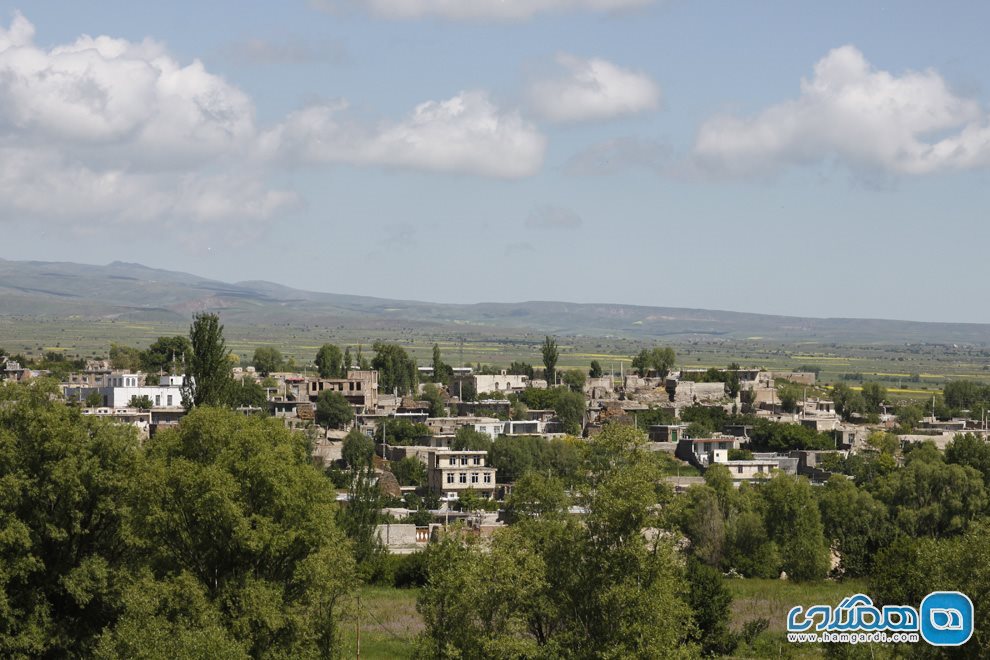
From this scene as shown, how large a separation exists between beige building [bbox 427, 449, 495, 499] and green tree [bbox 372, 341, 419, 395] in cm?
2913

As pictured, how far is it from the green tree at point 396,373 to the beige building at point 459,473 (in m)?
29.1

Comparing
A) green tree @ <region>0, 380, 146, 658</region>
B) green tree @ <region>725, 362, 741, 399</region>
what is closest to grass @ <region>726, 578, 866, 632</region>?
green tree @ <region>0, 380, 146, 658</region>

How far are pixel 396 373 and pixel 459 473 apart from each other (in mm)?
32247

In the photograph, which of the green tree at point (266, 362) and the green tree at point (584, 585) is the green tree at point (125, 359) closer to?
the green tree at point (266, 362)

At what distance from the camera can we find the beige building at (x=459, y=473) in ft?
205

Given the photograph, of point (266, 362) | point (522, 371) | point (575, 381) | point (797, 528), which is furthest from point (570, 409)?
point (797, 528)

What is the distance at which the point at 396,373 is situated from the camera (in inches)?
3738

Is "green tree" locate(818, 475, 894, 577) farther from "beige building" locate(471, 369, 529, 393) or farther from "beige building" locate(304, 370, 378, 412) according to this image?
"beige building" locate(471, 369, 529, 393)

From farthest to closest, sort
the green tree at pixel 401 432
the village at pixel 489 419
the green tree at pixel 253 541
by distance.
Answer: the green tree at pixel 401 432 < the village at pixel 489 419 < the green tree at pixel 253 541

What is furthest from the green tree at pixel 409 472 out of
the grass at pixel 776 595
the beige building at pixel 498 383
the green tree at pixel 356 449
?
the beige building at pixel 498 383

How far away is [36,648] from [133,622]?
288 centimetres

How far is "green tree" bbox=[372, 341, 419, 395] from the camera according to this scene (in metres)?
94.4

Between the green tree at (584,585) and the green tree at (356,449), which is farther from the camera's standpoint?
the green tree at (356,449)

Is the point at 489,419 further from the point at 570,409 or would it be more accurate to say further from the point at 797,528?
the point at 797,528
